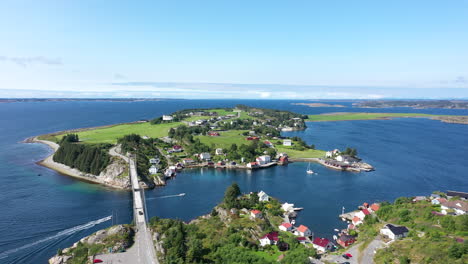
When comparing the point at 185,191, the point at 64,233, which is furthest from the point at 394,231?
the point at 64,233

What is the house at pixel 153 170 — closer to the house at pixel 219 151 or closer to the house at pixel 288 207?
the house at pixel 219 151

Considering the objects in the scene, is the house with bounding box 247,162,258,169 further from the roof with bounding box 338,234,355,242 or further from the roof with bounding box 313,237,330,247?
the roof with bounding box 313,237,330,247

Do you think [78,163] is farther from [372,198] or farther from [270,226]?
[372,198]

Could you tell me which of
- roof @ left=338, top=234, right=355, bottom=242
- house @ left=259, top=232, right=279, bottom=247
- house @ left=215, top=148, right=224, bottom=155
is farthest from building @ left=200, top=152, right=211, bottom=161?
roof @ left=338, top=234, right=355, bottom=242

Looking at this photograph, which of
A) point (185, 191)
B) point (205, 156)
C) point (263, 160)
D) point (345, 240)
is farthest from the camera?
point (205, 156)

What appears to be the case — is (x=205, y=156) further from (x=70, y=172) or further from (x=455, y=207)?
(x=455, y=207)
